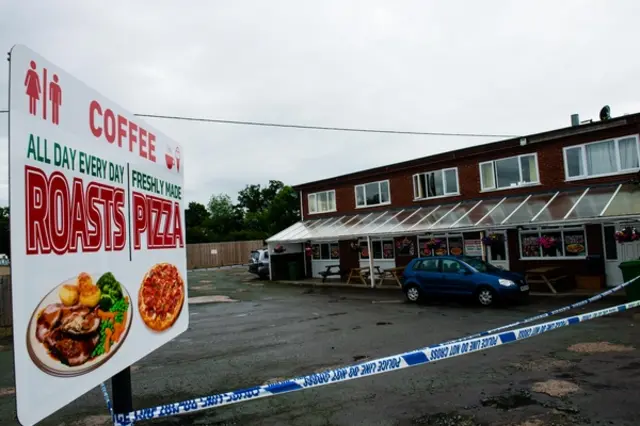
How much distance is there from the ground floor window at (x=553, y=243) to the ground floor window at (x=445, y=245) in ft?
9.24

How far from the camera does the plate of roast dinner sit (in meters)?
1.78

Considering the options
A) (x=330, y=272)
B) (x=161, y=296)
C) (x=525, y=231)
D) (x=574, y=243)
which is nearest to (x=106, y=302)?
(x=161, y=296)

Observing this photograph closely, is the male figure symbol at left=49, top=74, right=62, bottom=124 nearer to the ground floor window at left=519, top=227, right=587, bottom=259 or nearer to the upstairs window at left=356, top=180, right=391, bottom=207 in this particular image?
the ground floor window at left=519, top=227, right=587, bottom=259

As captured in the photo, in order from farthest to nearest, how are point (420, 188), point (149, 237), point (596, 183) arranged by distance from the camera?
point (420, 188) → point (596, 183) → point (149, 237)

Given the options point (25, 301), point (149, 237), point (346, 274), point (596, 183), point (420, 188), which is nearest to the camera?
point (25, 301)

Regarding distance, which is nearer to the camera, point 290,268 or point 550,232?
point 550,232

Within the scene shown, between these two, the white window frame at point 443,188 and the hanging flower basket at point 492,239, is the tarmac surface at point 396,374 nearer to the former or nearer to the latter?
the hanging flower basket at point 492,239

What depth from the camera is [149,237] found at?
8.78 feet

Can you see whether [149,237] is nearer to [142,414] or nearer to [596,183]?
[142,414]

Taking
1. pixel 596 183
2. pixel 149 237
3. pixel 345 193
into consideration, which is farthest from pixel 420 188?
pixel 149 237

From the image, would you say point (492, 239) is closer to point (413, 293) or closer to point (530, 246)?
point (530, 246)

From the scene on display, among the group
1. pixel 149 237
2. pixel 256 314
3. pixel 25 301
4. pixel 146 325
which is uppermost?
pixel 149 237

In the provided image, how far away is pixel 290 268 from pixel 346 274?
360 cm

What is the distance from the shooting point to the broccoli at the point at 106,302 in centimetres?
212
